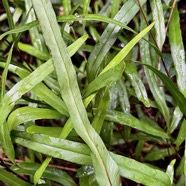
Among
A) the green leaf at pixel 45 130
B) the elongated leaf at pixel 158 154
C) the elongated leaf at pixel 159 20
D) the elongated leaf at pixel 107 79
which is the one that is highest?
the elongated leaf at pixel 159 20

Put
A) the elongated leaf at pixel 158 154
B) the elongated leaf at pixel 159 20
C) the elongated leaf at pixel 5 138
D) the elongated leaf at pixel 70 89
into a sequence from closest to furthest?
1. the elongated leaf at pixel 70 89
2. the elongated leaf at pixel 5 138
3. the elongated leaf at pixel 159 20
4. the elongated leaf at pixel 158 154

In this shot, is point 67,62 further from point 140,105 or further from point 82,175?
point 140,105

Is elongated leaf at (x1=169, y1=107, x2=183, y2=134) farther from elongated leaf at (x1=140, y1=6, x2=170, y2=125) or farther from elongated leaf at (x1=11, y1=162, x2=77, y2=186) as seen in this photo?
elongated leaf at (x1=11, y1=162, x2=77, y2=186)

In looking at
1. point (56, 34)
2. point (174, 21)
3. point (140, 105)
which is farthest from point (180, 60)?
point (56, 34)

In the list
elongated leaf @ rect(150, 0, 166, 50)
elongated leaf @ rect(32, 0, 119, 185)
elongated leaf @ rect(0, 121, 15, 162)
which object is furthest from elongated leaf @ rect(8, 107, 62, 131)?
elongated leaf @ rect(150, 0, 166, 50)

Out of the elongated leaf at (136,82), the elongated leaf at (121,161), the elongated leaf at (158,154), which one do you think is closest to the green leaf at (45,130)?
the elongated leaf at (121,161)

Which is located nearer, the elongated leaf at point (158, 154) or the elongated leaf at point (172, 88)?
the elongated leaf at point (172, 88)

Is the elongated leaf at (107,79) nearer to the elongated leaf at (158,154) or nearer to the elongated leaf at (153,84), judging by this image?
the elongated leaf at (153,84)
